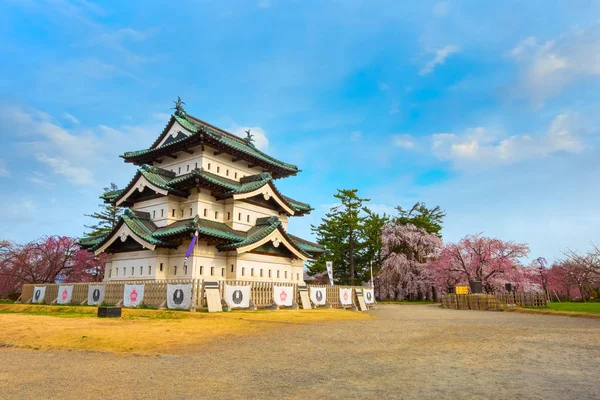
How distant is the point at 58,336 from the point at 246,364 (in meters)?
7.36

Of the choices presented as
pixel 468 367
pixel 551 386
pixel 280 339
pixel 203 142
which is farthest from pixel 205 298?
pixel 551 386

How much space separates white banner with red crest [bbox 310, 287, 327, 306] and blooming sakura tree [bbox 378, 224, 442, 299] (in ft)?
89.6

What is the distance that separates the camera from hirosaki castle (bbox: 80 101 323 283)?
86.5 feet

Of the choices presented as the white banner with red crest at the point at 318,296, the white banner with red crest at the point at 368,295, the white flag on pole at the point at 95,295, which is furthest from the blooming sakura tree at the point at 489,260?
the white flag on pole at the point at 95,295

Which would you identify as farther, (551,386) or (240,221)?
(240,221)

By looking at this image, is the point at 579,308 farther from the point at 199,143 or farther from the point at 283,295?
the point at 199,143

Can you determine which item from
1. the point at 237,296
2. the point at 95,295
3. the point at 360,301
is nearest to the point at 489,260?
the point at 360,301

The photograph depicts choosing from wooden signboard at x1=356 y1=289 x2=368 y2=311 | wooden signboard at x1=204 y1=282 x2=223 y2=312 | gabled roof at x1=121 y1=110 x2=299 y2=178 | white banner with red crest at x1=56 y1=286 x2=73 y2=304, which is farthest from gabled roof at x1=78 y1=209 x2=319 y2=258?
wooden signboard at x1=356 y1=289 x2=368 y2=311

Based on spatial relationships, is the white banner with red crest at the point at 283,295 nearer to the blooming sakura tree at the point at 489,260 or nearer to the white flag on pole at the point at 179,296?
the white flag on pole at the point at 179,296

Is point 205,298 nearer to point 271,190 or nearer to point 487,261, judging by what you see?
point 271,190

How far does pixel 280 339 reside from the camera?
469 inches

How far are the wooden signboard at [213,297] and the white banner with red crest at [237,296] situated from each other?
2.55 feet

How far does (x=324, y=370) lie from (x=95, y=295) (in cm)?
2361

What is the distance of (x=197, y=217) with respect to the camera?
25.2 meters
